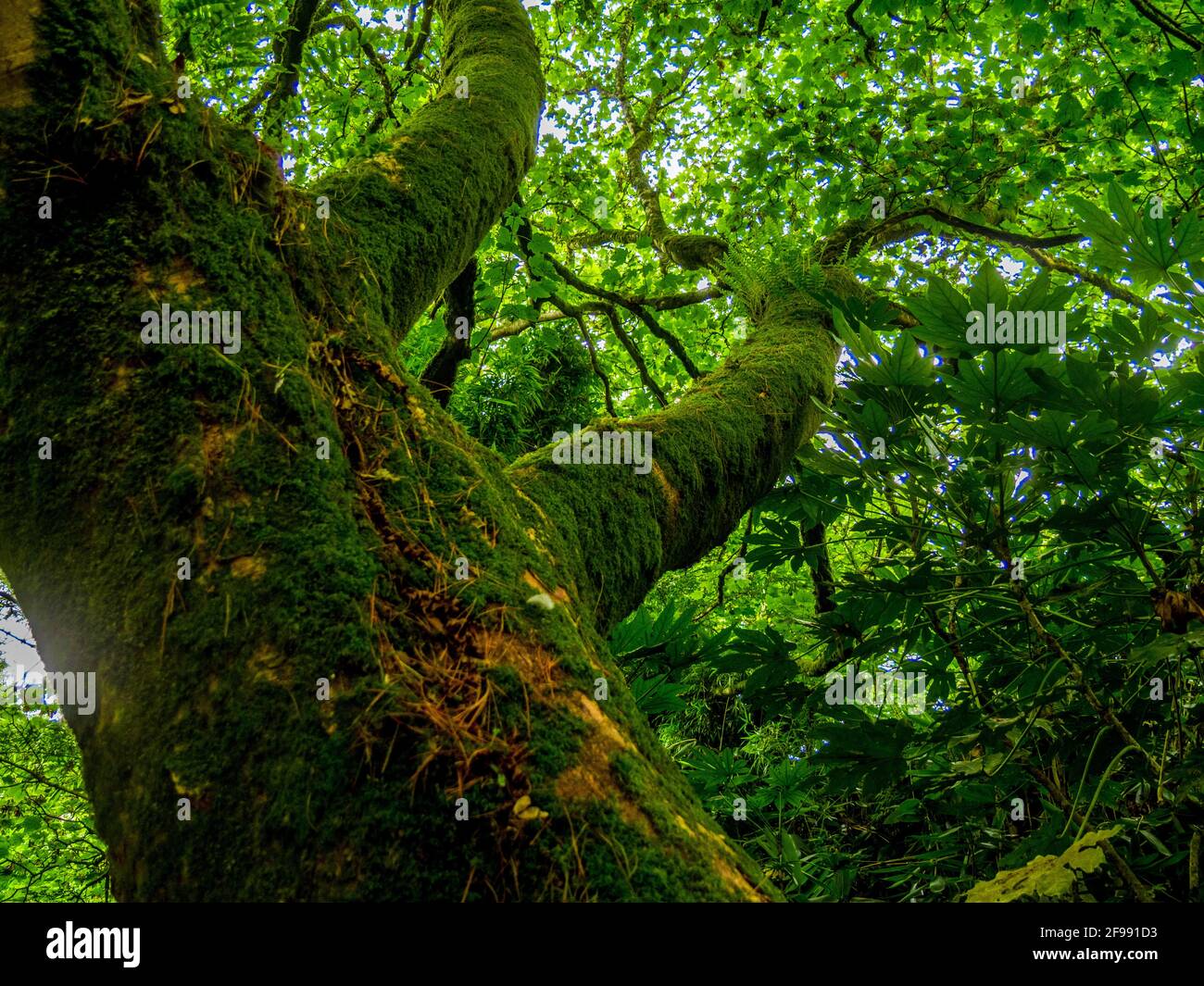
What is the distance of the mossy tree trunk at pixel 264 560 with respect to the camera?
0.97 metres

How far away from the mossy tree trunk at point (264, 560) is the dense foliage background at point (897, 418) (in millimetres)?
429

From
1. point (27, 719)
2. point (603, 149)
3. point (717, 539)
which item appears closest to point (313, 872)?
point (717, 539)

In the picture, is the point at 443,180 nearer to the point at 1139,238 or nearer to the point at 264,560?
the point at 264,560

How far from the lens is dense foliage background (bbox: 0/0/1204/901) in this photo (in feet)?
5.72

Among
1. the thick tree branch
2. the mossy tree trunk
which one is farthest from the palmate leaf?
the thick tree branch

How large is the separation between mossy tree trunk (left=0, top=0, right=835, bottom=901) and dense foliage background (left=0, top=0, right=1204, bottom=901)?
0.43 m

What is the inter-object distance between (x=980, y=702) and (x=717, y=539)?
1030mm

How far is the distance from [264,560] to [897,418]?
1632 mm

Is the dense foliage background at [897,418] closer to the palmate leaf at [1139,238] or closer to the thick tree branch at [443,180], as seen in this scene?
the palmate leaf at [1139,238]

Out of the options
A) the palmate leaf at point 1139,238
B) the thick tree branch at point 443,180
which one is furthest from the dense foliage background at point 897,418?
the thick tree branch at point 443,180

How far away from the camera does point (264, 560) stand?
1.18 meters

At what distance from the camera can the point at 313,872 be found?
0.92 metres

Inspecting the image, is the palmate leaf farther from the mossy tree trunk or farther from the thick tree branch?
the thick tree branch
